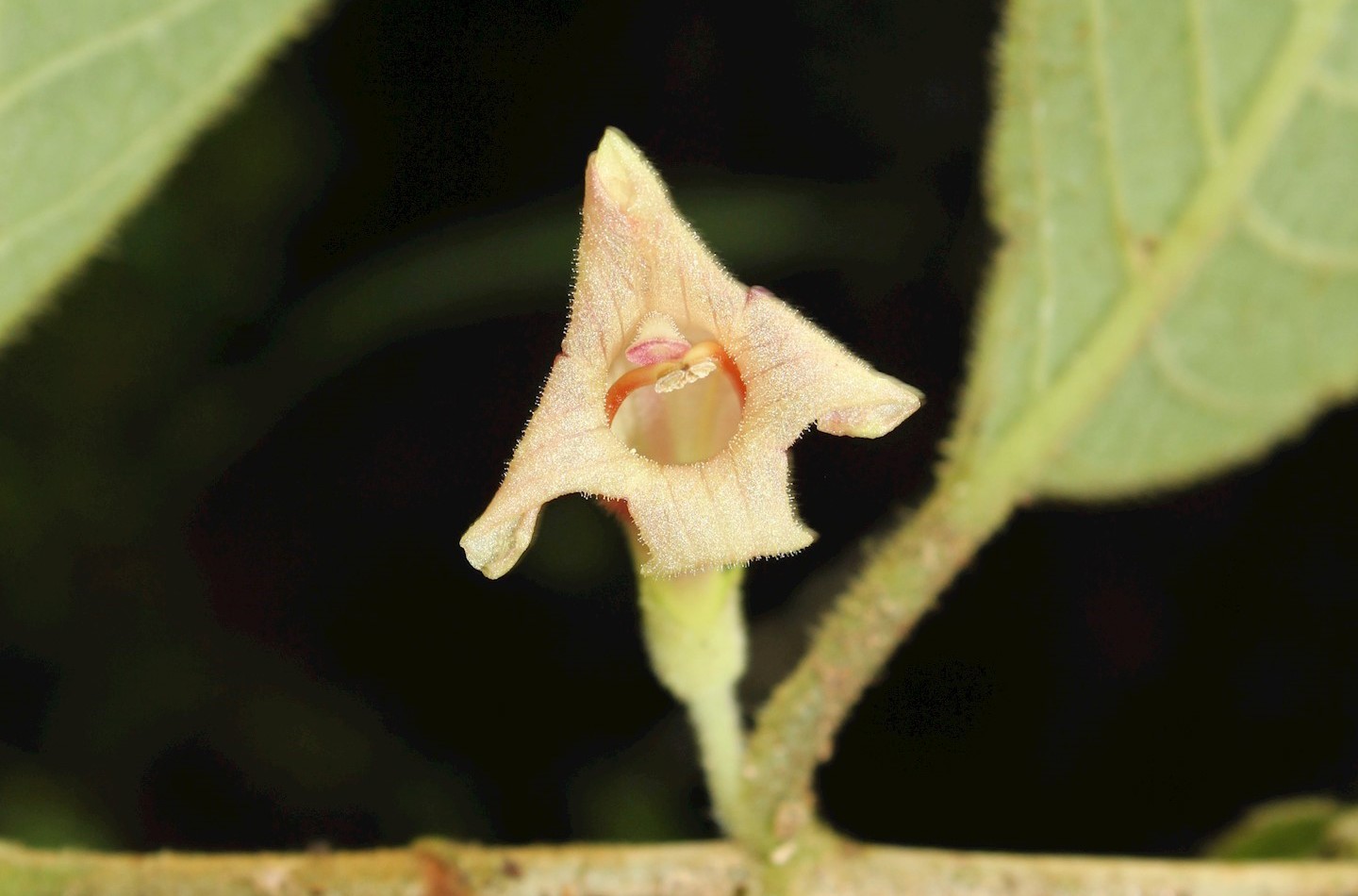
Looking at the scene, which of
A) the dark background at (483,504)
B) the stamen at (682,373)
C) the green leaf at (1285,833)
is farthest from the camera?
the dark background at (483,504)

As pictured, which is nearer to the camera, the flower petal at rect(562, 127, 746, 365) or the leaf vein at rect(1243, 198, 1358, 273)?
the flower petal at rect(562, 127, 746, 365)

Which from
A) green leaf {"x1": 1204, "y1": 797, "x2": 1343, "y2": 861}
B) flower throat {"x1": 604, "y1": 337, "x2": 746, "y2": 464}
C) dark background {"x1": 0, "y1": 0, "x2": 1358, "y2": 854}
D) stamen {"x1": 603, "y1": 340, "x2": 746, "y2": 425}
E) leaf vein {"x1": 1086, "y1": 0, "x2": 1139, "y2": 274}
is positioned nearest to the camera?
stamen {"x1": 603, "y1": 340, "x2": 746, "y2": 425}

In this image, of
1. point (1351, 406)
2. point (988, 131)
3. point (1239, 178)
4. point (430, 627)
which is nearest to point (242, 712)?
point (430, 627)

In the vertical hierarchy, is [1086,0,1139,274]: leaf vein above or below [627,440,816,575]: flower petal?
below

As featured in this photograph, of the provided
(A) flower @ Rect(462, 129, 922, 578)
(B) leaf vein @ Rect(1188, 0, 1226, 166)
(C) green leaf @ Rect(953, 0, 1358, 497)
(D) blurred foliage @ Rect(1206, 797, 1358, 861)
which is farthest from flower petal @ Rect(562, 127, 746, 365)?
(D) blurred foliage @ Rect(1206, 797, 1358, 861)

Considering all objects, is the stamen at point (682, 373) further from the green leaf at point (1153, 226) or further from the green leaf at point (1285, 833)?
the green leaf at point (1285, 833)

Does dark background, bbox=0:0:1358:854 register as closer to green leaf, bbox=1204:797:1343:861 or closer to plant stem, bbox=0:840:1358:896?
green leaf, bbox=1204:797:1343:861

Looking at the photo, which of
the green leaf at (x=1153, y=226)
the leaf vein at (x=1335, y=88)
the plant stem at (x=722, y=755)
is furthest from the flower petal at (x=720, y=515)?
the leaf vein at (x=1335, y=88)
